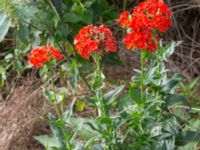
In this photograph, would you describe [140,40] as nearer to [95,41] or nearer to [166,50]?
[95,41]

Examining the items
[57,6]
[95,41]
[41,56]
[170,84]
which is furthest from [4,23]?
[170,84]

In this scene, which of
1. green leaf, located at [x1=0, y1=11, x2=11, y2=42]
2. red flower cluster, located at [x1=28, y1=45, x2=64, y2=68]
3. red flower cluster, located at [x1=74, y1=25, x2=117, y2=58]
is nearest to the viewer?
red flower cluster, located at [x1=74, y1=25, x2=117, y2=58]

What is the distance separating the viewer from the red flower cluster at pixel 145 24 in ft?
6.59

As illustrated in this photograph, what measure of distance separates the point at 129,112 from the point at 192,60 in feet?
4.81

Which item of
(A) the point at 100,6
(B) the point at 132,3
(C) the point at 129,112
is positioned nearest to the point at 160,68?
(C) the point at 129,112

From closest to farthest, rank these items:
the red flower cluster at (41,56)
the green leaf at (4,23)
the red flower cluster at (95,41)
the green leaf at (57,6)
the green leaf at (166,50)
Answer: the red flower cluster at (95,41) < the red flower cluster at (41,56) < the green leaf at (166,50) < the green leaf at (4,23) < the green leaf at (57,6)

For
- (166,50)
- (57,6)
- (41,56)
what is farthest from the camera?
(57,6)

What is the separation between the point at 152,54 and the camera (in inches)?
90.2

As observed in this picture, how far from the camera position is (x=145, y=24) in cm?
201

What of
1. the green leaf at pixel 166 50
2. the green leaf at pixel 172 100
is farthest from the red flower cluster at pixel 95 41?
the green leaf at pixel 172 100

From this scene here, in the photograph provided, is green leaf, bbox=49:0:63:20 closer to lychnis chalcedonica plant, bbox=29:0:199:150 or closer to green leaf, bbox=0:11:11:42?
green leaf, bbox=0:11:11:42

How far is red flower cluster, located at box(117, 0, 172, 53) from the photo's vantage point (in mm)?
2008

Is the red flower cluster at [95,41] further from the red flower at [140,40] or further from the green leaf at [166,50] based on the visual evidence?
the green leaf at [166,50]

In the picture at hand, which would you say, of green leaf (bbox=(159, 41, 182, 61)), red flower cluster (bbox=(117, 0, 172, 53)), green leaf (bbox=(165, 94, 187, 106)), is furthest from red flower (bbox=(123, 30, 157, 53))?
green leaf (bbox=(165, 94, 187, 106))
